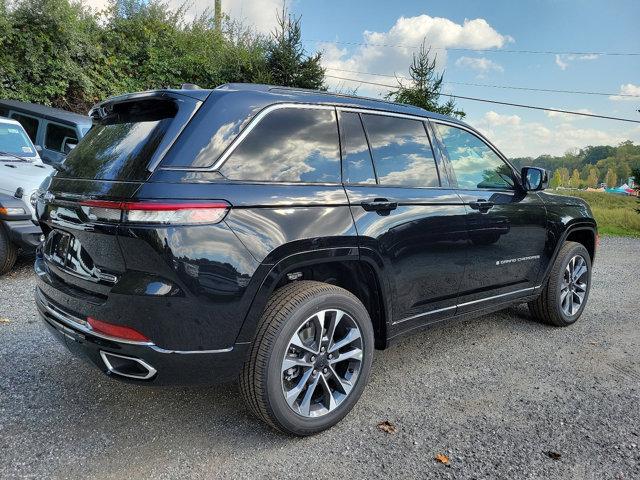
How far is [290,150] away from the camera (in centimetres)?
264

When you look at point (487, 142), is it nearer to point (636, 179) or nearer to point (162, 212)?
point (162, 212)

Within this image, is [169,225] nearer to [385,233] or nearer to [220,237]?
[220,237]

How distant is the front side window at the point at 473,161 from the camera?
3596mm

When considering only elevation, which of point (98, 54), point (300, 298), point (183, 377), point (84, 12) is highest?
point (84, 12)

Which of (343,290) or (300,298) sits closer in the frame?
(300,298)

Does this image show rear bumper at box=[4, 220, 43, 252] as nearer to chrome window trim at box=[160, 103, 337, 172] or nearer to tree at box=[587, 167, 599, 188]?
chrome window trim at box=[160, 103, 337, 172]

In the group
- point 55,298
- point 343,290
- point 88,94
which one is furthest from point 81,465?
point 88,94

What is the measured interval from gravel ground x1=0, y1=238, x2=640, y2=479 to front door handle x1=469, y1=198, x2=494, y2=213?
117 cm

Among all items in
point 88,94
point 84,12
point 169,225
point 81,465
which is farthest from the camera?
point 84,12

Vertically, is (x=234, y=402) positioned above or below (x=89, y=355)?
below

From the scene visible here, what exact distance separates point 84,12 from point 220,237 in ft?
46.5

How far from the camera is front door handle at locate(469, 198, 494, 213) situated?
3.53 meters

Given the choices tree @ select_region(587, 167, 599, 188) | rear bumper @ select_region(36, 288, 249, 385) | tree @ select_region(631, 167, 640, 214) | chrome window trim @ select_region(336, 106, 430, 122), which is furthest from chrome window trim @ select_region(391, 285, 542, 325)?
tree @ select_region(587, 167, 599, 188)

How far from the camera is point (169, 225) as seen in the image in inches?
85.1
